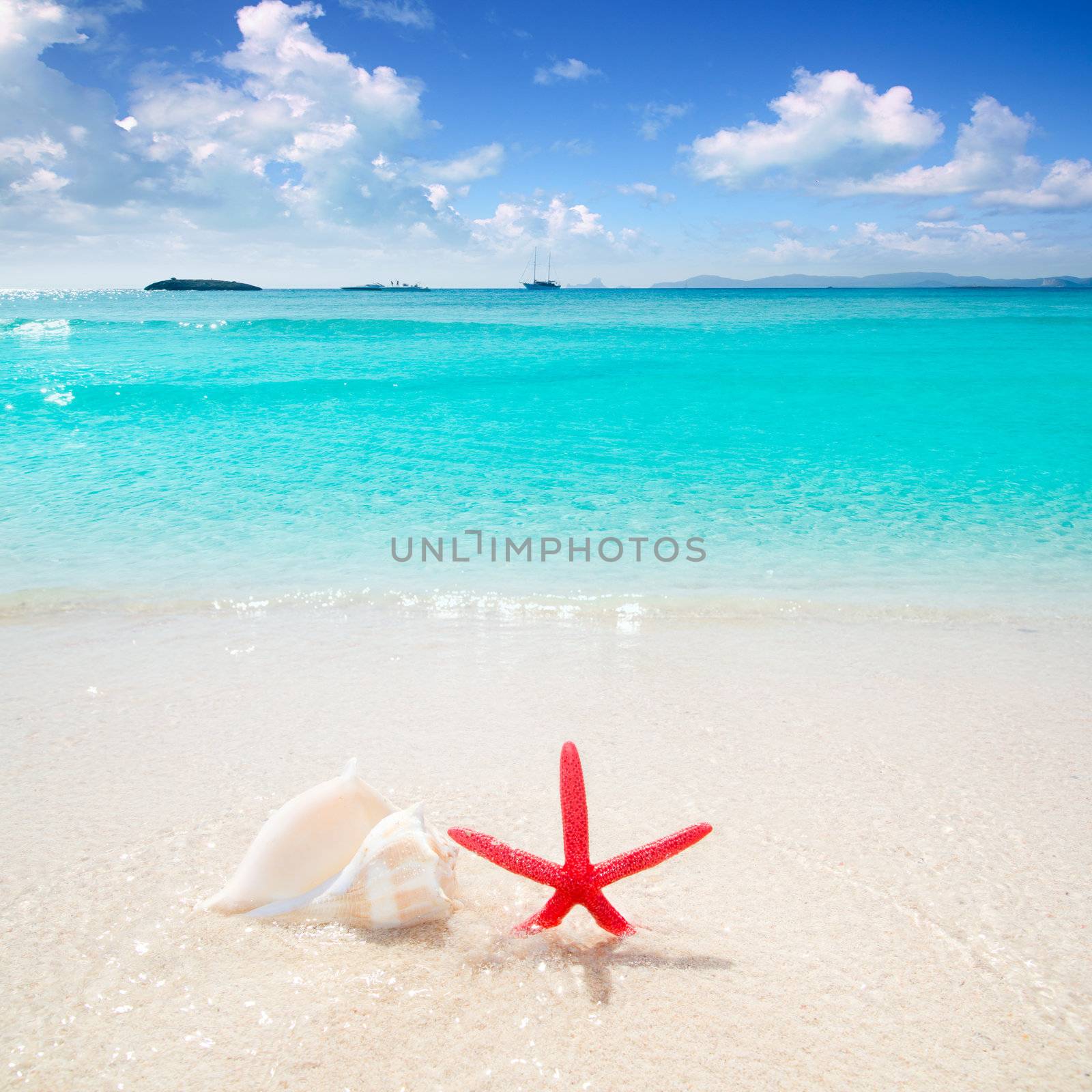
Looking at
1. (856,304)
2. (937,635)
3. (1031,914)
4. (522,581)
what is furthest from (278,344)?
(856,304)

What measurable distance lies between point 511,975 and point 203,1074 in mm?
744

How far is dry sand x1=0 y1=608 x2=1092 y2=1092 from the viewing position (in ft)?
5.91

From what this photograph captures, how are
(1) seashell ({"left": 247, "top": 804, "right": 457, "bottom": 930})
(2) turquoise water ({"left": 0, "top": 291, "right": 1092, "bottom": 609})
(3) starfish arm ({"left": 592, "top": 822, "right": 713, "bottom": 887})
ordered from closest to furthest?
(3) starfish arm ({"left": 592, "top": 822, "right": 713, "bottom": 887}) < (1) seashell ({"left": 247, "top": 804, "right": 457, "bottom": 930}) < (2) turquoise water ({"left": 0, "top": 291, "right": 1092, "bottom": 609})

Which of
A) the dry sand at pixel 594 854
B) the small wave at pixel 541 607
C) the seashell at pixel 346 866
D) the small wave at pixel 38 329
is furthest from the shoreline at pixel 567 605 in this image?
the small wave at pixel 38 329

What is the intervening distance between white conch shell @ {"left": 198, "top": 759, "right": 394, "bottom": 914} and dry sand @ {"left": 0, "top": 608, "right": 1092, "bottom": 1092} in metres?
0.09

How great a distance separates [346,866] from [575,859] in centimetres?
68

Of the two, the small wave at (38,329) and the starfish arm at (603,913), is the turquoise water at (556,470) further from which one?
the small wave at (38,329)

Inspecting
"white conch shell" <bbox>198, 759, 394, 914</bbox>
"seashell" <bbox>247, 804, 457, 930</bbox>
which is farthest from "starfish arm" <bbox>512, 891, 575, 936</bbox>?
"white conch shell" <bbox>198, 759, 394, 914</bbox>

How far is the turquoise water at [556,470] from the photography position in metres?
5.98

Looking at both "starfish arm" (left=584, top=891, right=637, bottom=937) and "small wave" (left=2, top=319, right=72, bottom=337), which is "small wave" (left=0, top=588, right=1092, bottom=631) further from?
"small wave" (left=2, top=319, right=72, bottom=337)

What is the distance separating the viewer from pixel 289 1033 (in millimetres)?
1813

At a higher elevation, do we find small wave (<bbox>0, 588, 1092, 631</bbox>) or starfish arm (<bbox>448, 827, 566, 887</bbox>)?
starfish arm (<bbox>448, 827, 566, 887</bbox>)

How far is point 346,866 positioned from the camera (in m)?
2.14

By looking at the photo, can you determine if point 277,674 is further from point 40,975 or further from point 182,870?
point 40,975
